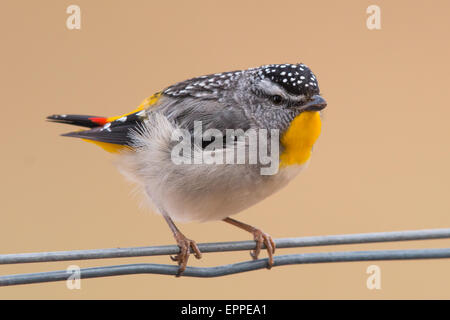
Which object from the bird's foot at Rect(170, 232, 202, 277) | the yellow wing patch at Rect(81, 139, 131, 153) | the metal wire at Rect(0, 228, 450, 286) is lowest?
the bird's foot at Rect(170, 232, 202, 277)

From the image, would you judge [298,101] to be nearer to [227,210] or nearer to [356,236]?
[227,210]

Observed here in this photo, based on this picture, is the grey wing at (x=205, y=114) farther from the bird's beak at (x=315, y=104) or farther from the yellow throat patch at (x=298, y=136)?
the bird's beak at (x=315, y=104)

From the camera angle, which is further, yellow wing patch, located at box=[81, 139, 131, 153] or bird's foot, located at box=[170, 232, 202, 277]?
yellow wing patch, located at box=[81, 139, 131, 153]

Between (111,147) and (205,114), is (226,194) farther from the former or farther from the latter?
(111,147)

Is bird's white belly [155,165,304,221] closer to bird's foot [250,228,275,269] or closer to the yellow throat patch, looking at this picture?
the yellow throat patch

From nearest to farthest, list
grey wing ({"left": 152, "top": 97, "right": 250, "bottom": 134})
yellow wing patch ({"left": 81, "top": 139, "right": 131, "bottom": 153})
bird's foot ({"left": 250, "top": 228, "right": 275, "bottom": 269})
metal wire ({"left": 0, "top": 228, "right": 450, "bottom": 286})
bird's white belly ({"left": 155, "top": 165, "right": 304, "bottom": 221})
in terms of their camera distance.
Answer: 1. metal wire ({"left": 0, "top": 228, "right": 450, "bottom": 286})
2. bird's white belly ({"left": 155, "top": 165, "right": 304, "bottom": 221})
3. grey wing ({"left": 152, "top": 97, "right": 250, "bottom": 134})
4. bird's foot ({"left": 250, "top": 228, "right": 275, "bottom": 269})
5. yellow wing patch ({"left": 81, "top": 139, "right": 131, "bottom": 153})

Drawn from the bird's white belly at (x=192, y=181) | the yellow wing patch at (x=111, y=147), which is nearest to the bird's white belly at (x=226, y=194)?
the bird's white belly at (x=192, y=181)

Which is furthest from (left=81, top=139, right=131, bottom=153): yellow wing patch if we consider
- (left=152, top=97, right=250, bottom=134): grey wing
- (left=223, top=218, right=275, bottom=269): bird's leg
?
(left=223, top=218, right=275, bottom=269): bird's leg

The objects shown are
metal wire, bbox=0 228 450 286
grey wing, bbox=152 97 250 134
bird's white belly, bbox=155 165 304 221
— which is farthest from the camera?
grey wing, bbox=152 97 250 134
